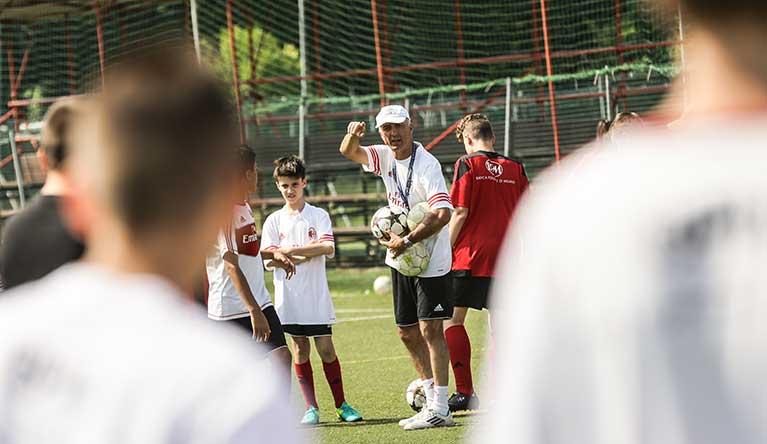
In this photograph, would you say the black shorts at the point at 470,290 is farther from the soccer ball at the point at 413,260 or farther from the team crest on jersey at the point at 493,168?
A: the team crest on jersey at the point at 493,168

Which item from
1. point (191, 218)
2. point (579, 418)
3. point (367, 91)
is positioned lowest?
point (579, 418)

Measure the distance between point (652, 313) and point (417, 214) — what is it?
6.49 m

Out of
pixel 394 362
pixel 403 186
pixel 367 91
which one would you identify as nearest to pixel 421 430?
pixel 403 186

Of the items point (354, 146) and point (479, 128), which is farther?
point (479, 128)

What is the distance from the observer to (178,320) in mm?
1620

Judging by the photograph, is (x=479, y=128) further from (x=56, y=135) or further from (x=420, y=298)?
(x=56, y=135)

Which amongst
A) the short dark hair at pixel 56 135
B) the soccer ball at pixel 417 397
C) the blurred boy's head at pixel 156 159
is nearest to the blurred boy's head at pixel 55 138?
the short dark hair at pixel 56 135

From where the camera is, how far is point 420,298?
316 inches

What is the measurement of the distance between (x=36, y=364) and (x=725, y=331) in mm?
932

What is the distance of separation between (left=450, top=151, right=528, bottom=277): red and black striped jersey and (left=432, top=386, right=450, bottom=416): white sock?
1.11 m

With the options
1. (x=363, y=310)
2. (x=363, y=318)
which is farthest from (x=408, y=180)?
(x=363, y=310)

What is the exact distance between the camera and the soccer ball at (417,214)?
801 centimetres

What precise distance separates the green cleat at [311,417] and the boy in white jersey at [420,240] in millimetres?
753

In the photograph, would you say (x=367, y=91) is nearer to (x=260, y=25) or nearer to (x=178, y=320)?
(x=260, y=25)
